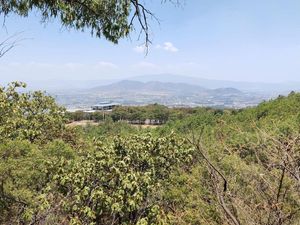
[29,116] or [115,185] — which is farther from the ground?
[29,116]

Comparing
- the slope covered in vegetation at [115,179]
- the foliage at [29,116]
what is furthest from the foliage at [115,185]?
the foliage at [29,116]

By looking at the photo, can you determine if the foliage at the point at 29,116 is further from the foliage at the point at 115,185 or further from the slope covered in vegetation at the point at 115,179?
the foliage at the point at 115,185

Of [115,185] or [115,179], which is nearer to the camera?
[115,185]

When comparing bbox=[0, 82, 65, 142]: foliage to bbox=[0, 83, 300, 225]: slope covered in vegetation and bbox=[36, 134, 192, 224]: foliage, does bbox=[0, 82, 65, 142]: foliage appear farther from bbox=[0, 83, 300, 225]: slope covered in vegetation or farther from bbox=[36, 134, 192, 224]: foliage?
bbox=[36, 134, 192, 224]: foliage

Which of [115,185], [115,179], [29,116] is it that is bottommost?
[115,185]

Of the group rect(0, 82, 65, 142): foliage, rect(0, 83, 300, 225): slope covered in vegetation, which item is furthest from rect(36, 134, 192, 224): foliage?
Result: rect(0, 82, 65, 142): foliage

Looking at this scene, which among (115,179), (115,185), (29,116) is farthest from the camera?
(29,116)

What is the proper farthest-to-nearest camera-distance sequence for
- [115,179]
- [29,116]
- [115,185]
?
[29,116], [115,179], [115,185]

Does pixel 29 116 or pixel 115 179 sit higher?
pixel 29 116

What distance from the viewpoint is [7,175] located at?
9703mm

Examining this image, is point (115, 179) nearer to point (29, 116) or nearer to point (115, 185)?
point (115, 185)

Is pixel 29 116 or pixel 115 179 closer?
pixel 115 179

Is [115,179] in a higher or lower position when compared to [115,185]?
higher

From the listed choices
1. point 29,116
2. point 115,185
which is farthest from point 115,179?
point 29,116
